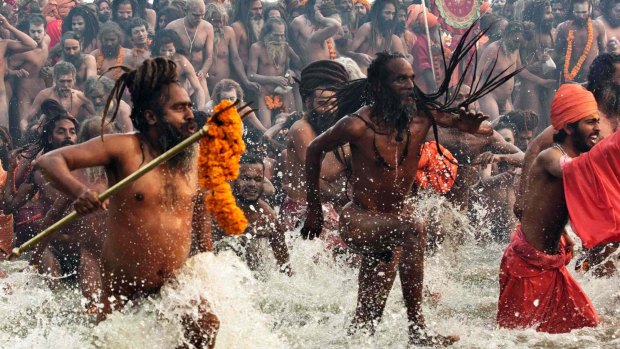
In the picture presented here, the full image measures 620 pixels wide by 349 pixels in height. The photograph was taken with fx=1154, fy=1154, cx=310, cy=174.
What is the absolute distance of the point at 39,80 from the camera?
1391 centimetres

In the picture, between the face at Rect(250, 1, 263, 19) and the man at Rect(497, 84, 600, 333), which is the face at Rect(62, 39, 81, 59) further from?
the man at Rect(497, 84, 600, 333)

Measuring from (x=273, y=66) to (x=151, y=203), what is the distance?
9.89 m

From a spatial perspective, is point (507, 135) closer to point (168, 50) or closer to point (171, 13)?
point (168, 50)

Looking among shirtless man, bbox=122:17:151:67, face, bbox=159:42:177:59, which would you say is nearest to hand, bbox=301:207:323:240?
face, bbox=159:42:177:59

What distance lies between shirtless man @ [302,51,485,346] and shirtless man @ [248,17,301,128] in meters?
8.13

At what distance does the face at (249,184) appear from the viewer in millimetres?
8438

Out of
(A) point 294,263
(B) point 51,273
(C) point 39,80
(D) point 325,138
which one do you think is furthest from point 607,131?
(C) point 39,80

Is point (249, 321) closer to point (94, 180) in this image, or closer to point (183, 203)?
point (183, 203)

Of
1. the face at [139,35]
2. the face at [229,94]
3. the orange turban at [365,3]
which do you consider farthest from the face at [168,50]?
the orange turban at [365,3]

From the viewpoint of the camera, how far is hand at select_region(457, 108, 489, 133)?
256 inches

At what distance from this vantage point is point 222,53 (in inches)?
592

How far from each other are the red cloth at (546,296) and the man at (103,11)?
972 cm

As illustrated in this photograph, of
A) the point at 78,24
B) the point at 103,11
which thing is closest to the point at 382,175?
the point at 78,24

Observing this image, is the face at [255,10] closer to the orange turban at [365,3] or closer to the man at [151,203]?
the orange turban at [365,3]
